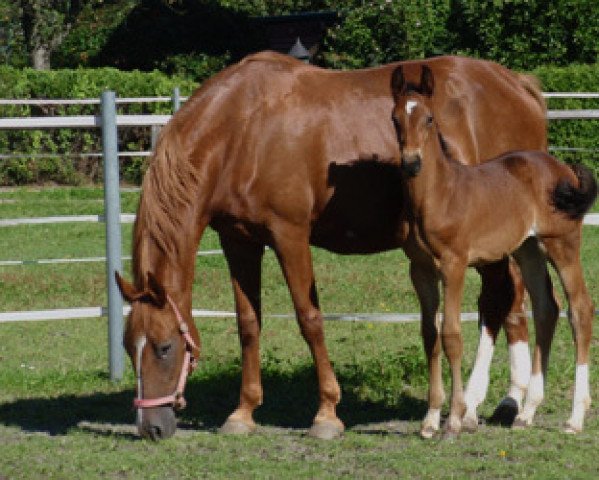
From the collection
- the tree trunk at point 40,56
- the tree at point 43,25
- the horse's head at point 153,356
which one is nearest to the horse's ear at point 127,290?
the horse's head at point 153,356

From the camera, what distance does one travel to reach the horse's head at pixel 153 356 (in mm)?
6449

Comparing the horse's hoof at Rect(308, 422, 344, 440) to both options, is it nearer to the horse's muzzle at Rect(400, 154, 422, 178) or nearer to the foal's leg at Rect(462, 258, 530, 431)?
the foal's leg at Rect(462, 258, 530, 431)

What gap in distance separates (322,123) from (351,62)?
51.8 feet

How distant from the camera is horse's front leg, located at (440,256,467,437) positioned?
6.43 m

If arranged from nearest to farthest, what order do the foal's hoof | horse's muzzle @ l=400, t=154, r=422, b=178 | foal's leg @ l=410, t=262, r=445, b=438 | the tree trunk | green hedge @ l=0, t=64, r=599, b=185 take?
horse's muzzle @ l=400, t=154, r=422, b=178, foal's leg @ l=410, t=262, r=445, b=438, the foal's hoof, green hedge @ l=0, t=64, r=599, b=185, the tree trunk

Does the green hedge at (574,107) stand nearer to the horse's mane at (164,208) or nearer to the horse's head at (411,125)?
the horse's mane at (164,208)

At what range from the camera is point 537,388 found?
696 centimetres

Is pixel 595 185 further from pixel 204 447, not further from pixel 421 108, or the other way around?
pixel 204 447

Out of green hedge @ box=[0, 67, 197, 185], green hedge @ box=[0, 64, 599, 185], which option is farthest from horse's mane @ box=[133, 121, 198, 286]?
green hedge @ box=[0, 67, 197, 185]

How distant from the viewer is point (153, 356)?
6469 mm

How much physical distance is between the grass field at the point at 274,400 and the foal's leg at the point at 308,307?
17cm

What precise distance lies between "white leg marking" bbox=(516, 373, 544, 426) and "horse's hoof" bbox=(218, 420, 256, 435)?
140cm

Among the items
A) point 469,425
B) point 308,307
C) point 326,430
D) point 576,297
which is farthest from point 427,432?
point 576,297

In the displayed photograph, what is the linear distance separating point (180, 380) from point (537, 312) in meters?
1.94
